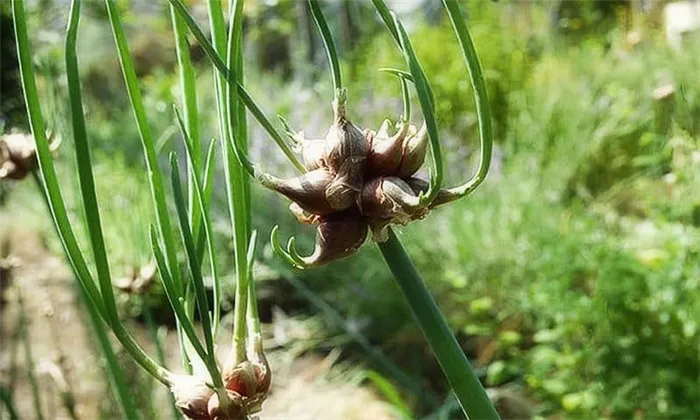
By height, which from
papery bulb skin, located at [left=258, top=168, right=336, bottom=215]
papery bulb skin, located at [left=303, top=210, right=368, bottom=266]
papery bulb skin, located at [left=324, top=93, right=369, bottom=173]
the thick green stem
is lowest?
the thick green stem

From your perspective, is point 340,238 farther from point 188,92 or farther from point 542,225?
point 542,225

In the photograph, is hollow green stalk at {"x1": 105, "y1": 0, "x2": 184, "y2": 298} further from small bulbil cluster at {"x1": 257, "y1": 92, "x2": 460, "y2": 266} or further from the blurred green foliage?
the blurred green foliage

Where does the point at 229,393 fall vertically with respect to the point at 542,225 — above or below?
below

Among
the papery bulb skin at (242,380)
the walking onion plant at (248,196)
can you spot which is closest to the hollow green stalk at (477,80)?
the walking onion plant at (248,196)

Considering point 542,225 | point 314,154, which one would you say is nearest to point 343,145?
point 314,154

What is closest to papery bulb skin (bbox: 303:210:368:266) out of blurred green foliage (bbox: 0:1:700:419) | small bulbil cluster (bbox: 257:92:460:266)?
small bulbil cluster (bbox: 257:92:460:266)

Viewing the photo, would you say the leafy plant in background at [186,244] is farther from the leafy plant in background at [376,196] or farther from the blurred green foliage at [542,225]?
the blurred green foliage at [542,225]

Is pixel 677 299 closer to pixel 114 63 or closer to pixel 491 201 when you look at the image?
pixel 491 201
